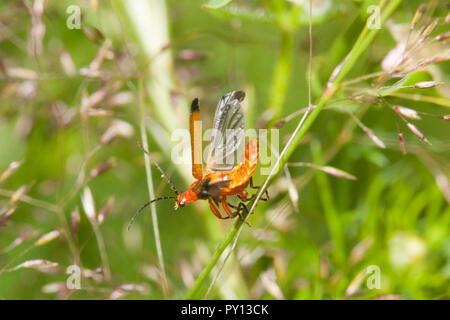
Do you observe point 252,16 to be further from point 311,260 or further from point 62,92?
point 62,92

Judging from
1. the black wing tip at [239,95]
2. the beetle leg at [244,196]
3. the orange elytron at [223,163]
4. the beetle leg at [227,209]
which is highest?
the black wing tip at [239,95]

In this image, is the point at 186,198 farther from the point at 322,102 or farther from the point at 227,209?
the point at 322,102

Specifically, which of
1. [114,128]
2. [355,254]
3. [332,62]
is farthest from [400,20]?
[114,128]

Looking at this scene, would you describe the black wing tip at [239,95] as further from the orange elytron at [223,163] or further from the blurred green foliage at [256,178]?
the blurred green foliage at [256,178]

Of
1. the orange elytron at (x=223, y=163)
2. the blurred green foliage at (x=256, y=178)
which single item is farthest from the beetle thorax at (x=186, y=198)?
the blurred green foliage at (x=256, y=178)

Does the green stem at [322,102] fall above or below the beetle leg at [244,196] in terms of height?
above

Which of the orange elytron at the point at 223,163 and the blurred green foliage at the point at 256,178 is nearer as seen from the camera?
the orange elytron at the point at 223,163

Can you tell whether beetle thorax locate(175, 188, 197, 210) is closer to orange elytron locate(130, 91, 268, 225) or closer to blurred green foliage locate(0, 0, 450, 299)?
orange elytron locate(130, 91, 268, 225)

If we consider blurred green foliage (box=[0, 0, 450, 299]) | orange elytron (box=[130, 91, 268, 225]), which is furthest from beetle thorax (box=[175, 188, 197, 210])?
blurred green foliage (box=[0, 0, 450, 299])
